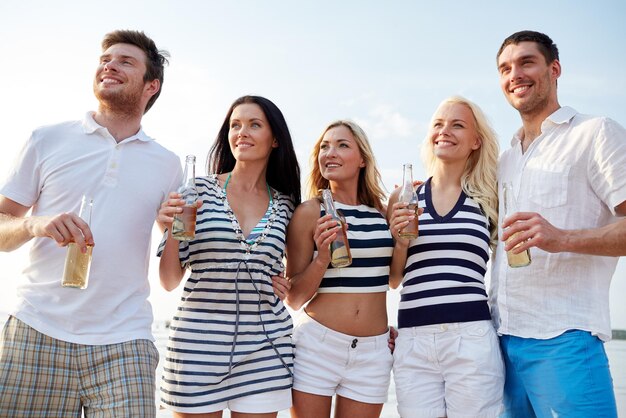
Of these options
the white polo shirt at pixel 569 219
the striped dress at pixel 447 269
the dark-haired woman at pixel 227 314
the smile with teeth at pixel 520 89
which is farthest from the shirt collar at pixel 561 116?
the dark-haired woman at pixel 227 314

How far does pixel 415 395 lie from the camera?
13.1 feet

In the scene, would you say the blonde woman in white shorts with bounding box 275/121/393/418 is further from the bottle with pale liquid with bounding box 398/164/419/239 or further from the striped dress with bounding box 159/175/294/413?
the bottle with pale liquid with bounding box 398/164/419/239

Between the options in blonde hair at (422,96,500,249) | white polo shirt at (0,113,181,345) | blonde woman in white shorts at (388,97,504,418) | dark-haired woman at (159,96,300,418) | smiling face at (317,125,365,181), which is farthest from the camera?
smiling face at (317,125,365,181)

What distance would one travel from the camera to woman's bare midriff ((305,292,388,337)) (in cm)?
420

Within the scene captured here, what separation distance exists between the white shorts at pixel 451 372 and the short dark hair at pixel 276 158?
57.4 inches

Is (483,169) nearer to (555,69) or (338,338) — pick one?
(555,69)

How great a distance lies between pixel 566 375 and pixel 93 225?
2.95m

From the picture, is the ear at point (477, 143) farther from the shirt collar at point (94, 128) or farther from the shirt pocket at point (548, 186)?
the shirt collar at point (94, 128)

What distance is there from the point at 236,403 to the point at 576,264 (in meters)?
2.31

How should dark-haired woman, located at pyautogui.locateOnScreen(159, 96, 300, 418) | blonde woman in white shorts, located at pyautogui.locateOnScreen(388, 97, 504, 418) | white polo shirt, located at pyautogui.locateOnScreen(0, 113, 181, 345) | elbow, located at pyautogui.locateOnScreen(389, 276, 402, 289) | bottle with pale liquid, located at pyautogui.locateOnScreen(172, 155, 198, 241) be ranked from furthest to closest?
elbow, located at pyautogui.locateOnScreen(389, 276, 402, 289) < blonde woman in white shorts, located at pyautogui.locateOnScreen(388, 97, 504, 418) < dark-haired woman, located at pyautogui.locateOnScreen(159, 96, 300, 418) < bottle with pale liquid, located at pyautogui.locateOnScreen(172, 155, 198, 241) < white polo shirt, located at pyautogui.locateOnScreen(0, 113, 181, 345)

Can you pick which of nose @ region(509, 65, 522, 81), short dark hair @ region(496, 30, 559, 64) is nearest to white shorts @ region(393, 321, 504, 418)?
nose @ region(509, 65, 522, 81)

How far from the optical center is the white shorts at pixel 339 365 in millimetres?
4117

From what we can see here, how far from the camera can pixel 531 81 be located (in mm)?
4191

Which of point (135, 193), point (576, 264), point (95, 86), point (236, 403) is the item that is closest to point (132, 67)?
point (95, 86)
